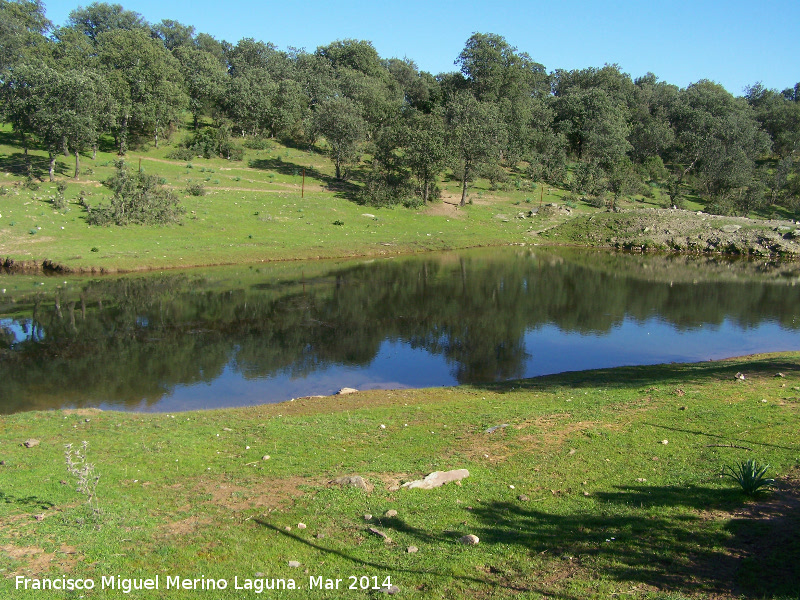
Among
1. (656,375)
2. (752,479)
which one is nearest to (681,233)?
(656,375)

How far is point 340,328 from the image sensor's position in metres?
33.0

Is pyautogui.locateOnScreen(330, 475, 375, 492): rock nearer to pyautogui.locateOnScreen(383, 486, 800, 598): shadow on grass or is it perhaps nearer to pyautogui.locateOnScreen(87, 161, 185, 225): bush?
pyautogui.locateOnScreen(383, 486, 800, 598): shadow on grass

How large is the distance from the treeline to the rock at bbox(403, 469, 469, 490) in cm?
5824

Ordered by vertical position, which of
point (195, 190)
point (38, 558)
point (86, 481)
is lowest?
point (38, 558)

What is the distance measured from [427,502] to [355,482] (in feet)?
5.33

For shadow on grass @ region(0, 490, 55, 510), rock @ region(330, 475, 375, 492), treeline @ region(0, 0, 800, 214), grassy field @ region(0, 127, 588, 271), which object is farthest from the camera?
treeline @ region(0, 0, 800, 214)

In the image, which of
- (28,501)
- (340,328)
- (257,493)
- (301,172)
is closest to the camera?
(28,501)

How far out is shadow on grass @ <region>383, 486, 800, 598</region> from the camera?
28.1 feet

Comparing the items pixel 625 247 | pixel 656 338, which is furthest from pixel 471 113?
pixel 656 338

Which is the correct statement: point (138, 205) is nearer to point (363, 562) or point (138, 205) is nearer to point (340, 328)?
point (340, 328)

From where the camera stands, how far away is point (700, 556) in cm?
913

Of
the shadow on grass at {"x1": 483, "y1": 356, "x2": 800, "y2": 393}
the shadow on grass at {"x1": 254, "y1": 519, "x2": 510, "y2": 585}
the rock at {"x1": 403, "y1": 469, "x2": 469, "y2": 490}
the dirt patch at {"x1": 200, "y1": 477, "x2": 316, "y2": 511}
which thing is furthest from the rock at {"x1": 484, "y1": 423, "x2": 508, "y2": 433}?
the shadow on grass at {"x1": 254, "y1": 519, "x2": 510, "y2": 585}

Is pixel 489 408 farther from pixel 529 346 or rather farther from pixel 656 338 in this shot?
pixel 656 338

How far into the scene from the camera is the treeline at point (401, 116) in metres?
71.6
